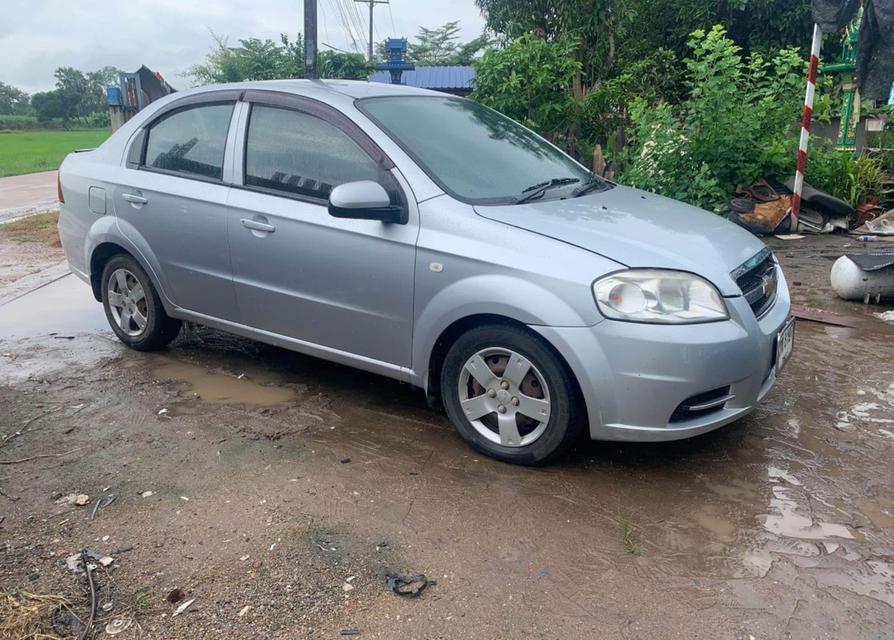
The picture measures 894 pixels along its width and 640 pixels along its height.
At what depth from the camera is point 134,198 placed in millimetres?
4824

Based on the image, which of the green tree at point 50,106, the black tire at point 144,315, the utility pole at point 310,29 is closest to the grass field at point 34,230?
the utility pole at point 310,29

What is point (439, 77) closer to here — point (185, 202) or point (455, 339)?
point (185, 202)

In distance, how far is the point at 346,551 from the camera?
2.94m

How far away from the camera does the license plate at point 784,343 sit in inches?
143

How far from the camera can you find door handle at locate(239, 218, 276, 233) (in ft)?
13.6

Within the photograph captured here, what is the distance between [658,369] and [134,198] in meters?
3.41

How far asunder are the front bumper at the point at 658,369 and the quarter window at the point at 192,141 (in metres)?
2.39

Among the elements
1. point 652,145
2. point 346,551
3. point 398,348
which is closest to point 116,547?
point 346,551

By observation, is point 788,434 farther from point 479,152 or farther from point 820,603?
point 479,152

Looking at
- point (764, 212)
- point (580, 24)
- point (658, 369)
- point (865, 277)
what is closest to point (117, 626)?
point (658, 369)

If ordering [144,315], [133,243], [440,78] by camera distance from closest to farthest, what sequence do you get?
1. [133,243]
2. [144,315]
3. [440,78]

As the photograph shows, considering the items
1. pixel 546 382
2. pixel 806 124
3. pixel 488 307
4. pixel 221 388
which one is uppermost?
pixel 806 124

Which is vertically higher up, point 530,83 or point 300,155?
point 530,83

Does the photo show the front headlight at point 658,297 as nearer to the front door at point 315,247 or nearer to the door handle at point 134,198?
the front door at point 315,247
